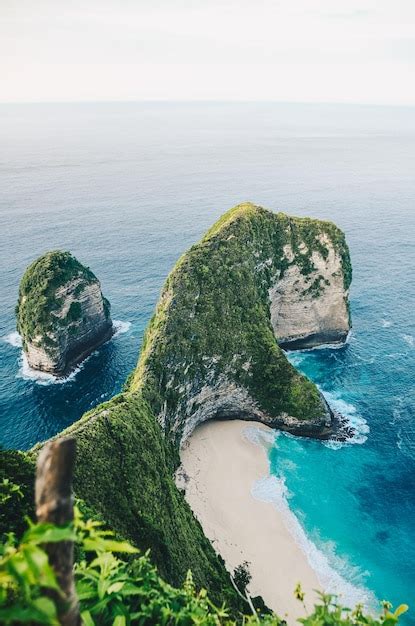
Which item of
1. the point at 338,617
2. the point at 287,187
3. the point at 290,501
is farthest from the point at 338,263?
the point at 287,187

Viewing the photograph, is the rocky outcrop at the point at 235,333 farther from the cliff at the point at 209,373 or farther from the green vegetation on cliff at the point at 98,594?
the green vegetation on cliff at the point at 98,594

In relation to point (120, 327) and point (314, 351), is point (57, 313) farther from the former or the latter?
Result: point (314, 351)

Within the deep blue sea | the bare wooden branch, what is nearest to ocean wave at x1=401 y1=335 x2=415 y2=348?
the deep blue sea

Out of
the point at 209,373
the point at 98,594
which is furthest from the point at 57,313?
the point at 98,594

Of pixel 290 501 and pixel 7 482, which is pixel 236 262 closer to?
pixel 290 501

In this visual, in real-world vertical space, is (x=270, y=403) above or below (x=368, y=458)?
above
